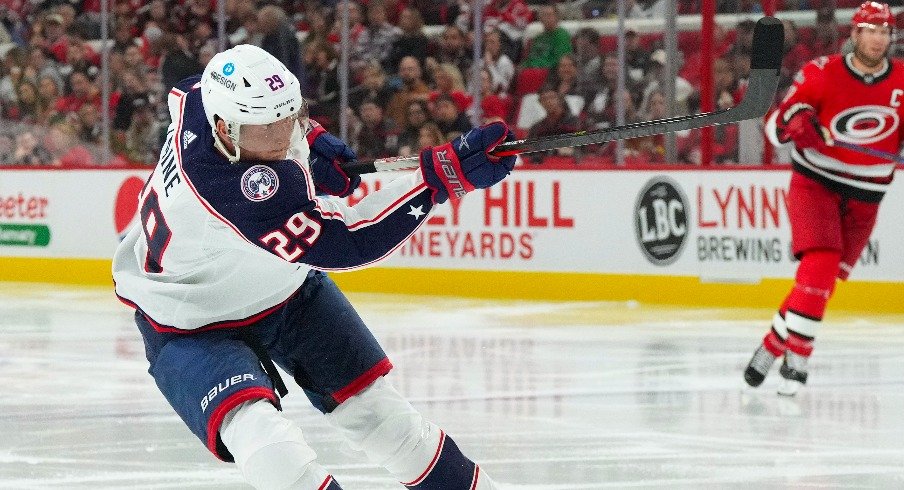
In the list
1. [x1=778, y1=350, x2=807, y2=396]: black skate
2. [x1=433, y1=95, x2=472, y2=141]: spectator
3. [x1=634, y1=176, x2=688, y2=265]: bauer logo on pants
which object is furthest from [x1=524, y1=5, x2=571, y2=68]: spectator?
[x1=778, y1=350, x2=807, y2=396]: black skate

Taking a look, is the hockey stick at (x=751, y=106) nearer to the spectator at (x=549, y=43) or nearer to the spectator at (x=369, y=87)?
the spectator at (x=549, y=43)

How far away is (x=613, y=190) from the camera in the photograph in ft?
30.0

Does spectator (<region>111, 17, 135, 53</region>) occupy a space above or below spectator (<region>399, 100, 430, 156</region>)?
above

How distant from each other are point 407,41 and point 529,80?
953 mm

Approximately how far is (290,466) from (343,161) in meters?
0.90

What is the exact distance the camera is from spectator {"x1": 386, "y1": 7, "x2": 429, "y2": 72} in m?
10.0

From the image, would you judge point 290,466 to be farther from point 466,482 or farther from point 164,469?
point 164,469

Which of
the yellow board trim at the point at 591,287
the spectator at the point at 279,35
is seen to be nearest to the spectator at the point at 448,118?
the yellow board trim at the point at 591,287

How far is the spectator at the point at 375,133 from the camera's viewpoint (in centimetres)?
996

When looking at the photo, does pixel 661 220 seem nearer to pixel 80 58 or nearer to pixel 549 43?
pixel 549 43

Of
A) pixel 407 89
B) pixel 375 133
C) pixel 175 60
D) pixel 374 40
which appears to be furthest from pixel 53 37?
pixel 407 89

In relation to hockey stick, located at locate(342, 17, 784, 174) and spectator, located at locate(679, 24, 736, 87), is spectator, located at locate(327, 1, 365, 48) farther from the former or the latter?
hockey stick, located at locate(342, 17, 784, 174)

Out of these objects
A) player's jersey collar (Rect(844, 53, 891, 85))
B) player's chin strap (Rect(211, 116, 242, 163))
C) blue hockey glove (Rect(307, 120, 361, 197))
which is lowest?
player's jersey collar (Rect(844, 53, 891, 85))

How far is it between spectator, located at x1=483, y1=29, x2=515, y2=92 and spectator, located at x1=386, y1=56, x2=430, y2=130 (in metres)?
0.49
